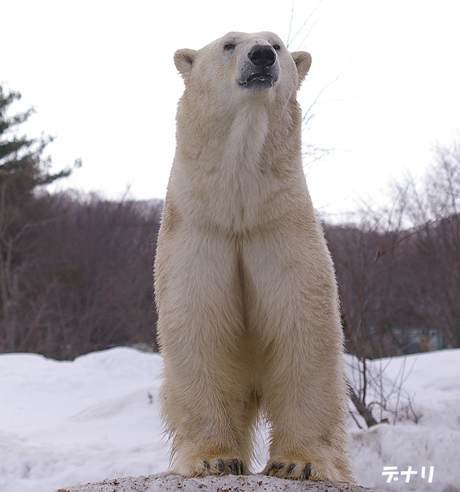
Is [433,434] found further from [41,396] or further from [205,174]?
[41,396]

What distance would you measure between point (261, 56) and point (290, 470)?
171 centimetres

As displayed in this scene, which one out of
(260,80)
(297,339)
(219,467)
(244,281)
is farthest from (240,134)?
(219,467)

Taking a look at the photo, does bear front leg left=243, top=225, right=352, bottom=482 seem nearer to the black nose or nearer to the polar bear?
the polar bear

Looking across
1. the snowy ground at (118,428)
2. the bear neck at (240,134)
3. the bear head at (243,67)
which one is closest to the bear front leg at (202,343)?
the bear neck at (240,134)

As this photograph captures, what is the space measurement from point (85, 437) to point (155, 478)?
153 inches

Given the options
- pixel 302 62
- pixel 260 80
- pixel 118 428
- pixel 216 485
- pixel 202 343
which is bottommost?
pixel 118 428

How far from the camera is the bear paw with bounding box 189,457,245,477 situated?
232 centimetres

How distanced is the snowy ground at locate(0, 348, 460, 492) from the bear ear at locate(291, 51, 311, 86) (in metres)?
2.11

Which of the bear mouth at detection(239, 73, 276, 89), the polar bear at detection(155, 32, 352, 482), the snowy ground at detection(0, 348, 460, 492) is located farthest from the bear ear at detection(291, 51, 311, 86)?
the snowy ground at detection(0, 348, 460, 492)

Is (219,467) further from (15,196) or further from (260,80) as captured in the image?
(15,196)

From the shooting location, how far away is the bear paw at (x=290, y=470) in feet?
7.64

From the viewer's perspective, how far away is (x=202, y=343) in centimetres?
247

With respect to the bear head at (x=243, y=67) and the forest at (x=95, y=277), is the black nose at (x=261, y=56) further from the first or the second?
the forest at (x=95, y=277)

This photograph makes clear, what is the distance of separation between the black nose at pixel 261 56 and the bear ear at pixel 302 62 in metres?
0.49
